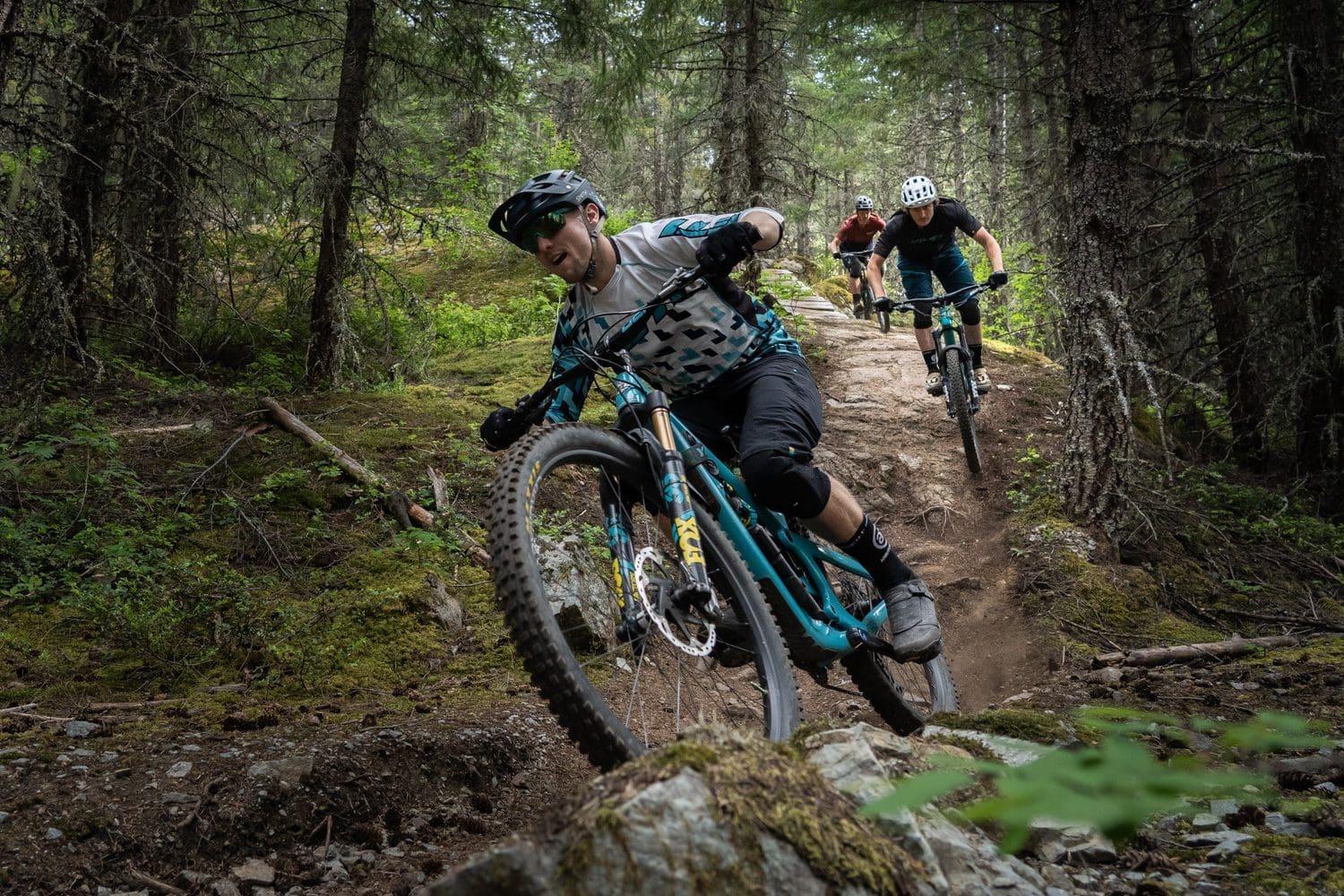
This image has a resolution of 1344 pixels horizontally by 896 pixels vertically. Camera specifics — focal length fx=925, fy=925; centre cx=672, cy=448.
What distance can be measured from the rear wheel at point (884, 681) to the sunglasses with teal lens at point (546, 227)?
219 centimetres

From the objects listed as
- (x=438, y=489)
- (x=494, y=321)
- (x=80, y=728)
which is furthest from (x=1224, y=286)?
(x=80, y=728)

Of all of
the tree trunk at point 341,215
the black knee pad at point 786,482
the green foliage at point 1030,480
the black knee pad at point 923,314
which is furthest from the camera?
the black knee pad at point 923,314

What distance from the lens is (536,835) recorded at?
168 cm

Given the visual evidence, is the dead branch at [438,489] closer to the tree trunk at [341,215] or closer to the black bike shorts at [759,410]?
the tree trunk at [341,215]

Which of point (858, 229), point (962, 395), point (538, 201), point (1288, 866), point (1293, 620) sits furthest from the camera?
point (858, 229)

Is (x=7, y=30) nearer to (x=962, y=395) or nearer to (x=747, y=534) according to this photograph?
(x=747, y=534)

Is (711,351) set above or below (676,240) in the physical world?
below

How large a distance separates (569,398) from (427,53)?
7.48 m

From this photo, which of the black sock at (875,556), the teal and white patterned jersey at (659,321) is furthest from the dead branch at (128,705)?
the black sock at (875,556)

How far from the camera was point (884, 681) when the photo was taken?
4.39 metres

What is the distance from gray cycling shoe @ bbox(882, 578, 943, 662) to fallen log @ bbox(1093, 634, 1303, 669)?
1484mm

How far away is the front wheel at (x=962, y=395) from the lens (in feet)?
28.8

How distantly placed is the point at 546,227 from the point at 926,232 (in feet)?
21.4

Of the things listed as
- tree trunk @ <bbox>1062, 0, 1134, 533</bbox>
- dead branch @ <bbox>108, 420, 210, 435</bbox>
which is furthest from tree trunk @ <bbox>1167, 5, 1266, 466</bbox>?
dead branch @ <bbox>108, 420, 210, 435</bbox>
